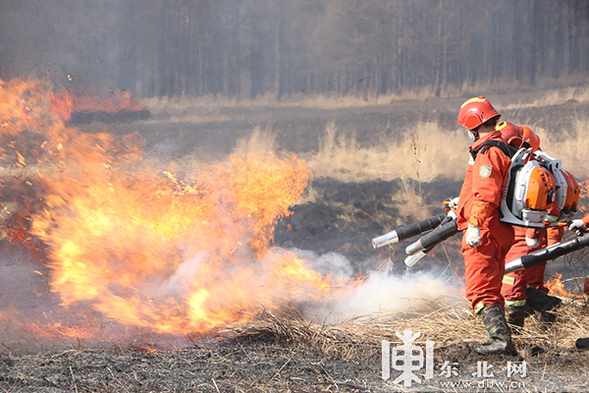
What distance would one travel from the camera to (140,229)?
6.86 meters

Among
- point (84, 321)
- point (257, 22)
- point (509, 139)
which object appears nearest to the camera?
point (509, 139)

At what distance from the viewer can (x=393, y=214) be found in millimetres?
10242

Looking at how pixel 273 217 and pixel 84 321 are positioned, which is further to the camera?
pixel 273 217

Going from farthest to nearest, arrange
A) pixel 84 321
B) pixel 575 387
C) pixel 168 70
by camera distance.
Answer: pixel 168 70
pixel 84 321
pixel 575 387

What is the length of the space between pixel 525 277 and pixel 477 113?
1.65 metres

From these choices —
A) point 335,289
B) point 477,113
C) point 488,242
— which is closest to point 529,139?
point 477,113

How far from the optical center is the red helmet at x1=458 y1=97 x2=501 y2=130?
4.27 meters

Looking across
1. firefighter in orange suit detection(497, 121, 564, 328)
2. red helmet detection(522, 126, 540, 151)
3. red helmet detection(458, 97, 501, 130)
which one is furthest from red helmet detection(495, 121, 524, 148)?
red helmet detection(458, 97, 501, 130)

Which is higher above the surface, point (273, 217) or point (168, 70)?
point (168, 70)

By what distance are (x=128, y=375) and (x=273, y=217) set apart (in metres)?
5.90

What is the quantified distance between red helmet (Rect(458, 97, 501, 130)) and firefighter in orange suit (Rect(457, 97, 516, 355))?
0.22 meters

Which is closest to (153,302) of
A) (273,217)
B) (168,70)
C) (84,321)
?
(84,321)

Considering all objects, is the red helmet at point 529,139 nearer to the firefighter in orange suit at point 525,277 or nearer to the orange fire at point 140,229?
the firefighter in orange suit at point 525,277

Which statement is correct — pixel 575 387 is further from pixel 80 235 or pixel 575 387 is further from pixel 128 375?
pixel 80 235
